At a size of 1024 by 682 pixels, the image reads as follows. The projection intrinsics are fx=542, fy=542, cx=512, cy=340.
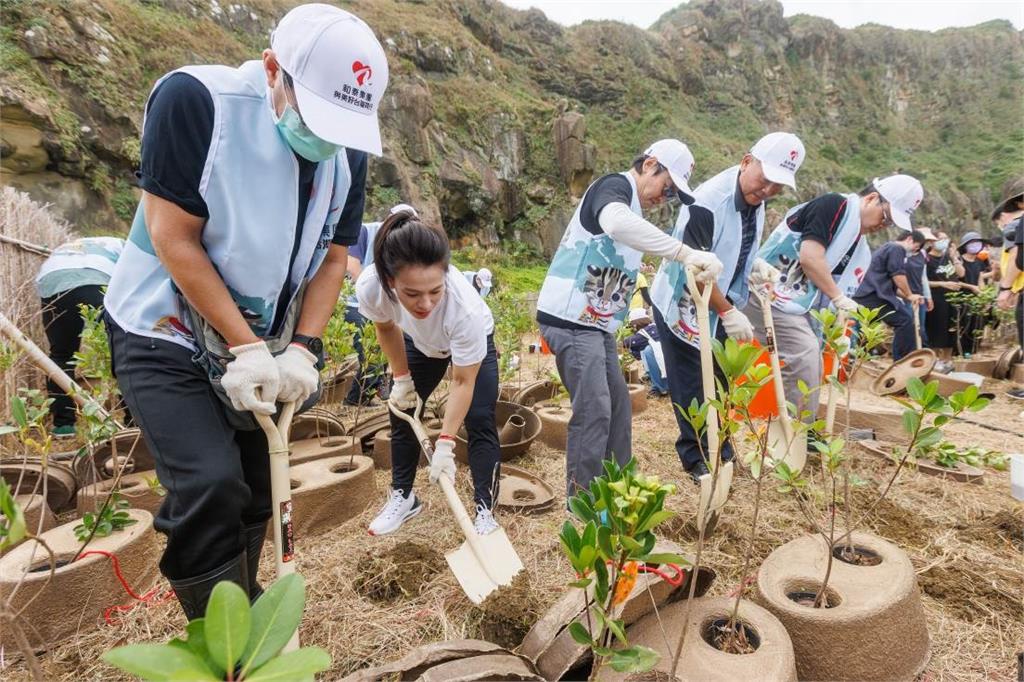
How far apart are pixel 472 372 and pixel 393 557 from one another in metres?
0.78

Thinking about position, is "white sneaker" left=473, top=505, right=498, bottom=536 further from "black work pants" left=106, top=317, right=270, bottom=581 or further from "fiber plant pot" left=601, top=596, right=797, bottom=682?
"black work pants" left=106, top=317, right=270, bottom=581

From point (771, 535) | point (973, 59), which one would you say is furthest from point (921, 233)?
point (973, 59)

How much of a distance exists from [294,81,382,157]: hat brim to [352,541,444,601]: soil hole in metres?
1.49

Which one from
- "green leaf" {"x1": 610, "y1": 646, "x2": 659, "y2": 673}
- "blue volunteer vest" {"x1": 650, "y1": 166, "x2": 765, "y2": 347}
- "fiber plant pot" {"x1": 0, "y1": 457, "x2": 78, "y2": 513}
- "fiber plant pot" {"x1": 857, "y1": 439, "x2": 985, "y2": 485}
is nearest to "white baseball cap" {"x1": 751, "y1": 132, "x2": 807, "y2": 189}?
"blue volunteer vest" {"x1": 650, "y1": 166, "x2": 765, "y2": 347}

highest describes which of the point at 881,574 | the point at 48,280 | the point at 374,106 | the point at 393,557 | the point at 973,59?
the point at 973,59

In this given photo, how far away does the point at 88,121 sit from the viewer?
11.1m

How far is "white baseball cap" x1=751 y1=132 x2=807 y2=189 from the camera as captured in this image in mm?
2824

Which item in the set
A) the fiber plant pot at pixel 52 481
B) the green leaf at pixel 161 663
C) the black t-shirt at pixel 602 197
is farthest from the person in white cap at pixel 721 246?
the fiber plant pot at pixel 52 481

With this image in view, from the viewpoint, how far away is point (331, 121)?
1256 mm

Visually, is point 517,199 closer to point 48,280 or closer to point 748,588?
point 48,280

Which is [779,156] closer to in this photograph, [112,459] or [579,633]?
[579,633]

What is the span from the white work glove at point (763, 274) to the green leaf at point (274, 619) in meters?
3.30

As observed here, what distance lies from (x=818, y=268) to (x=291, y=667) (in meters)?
3.48

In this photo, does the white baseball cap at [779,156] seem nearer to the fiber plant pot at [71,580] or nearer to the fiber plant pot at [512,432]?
the fiber plant pot at [512,432]
